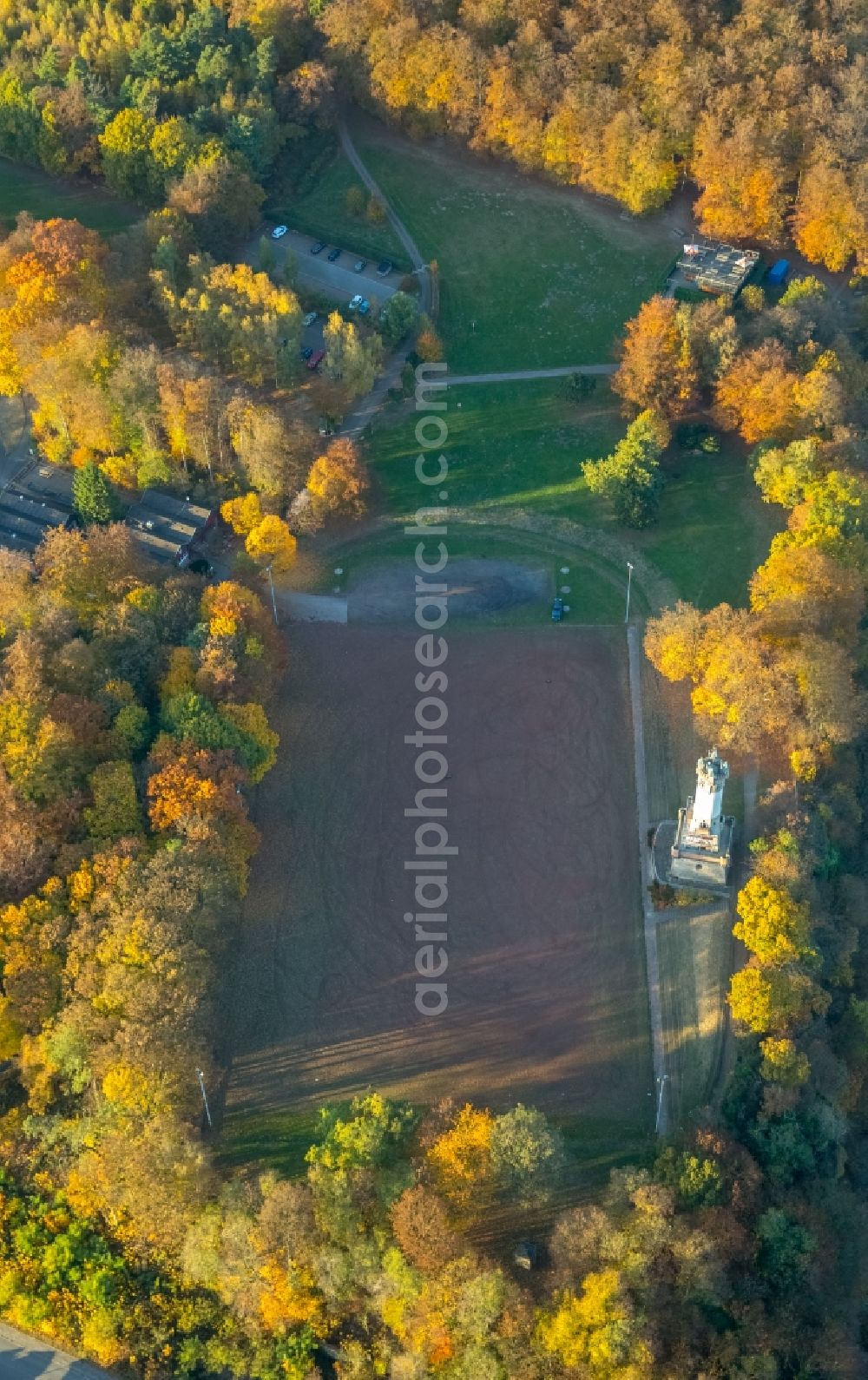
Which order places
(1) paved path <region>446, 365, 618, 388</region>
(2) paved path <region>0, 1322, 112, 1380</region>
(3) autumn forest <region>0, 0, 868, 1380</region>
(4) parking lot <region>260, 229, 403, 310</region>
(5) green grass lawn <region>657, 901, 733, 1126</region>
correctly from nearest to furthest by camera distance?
1. (3) autumn forest <region>0, 0, 868, 1380</region>
2. (2) paved path <region>0, 1322, 112, 1380</region>
3. (5) green grass lawn <region>657, 901, 733, 1126</region>
4. (1) paved path <region>446, 365, 618, 388</region>
5. (4) parking lot <region>260, 229, 403, 310</region>

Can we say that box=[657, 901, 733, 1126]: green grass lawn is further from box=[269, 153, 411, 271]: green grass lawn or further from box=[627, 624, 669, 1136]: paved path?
box=[269, 153, 411, 271]: green grass lawn

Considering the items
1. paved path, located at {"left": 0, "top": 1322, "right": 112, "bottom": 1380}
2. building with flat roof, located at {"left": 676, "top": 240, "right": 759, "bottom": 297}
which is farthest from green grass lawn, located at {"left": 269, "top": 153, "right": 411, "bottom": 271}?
paved path, located at {"left": 0, "top": 1322, "right": 112, "bottom": 1380}

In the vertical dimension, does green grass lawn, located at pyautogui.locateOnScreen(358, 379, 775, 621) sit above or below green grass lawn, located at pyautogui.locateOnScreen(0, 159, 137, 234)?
below

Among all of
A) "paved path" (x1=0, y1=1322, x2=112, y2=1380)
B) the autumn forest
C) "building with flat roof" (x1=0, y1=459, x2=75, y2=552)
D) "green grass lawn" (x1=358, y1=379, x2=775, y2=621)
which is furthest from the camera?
"green grass lawn" (x1=358, y1=379, x2=775, y2=621)

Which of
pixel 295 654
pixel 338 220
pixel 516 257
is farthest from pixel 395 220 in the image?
pixel 295 654

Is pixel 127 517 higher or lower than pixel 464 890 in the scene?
higher

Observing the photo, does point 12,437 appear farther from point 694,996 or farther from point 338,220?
point 694,996

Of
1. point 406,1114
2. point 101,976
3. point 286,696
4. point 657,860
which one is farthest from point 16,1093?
point 657,860
